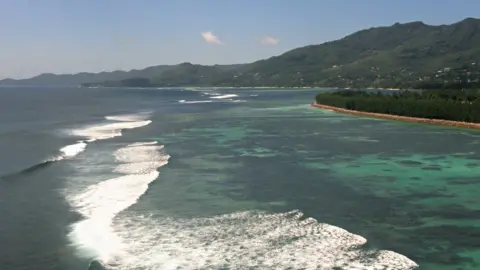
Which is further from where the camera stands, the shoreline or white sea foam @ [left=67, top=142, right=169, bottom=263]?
the shoreline

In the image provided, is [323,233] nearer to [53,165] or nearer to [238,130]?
[53,165]

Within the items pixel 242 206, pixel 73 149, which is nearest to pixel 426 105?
pixel 73 149

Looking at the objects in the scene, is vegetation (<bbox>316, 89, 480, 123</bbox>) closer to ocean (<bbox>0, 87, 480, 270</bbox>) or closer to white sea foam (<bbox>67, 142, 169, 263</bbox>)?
ocean (<bbox>0, 87, 480, 270</bbox>)

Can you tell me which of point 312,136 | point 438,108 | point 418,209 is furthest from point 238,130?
point 418,209

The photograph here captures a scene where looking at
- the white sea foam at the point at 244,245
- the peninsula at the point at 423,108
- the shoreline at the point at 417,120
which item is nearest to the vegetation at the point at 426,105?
the peninsula at the point at 423,108

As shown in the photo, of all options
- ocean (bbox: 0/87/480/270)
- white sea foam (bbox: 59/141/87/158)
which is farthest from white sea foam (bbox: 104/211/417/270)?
white sea foam (bbox: 59/141/87/158)
